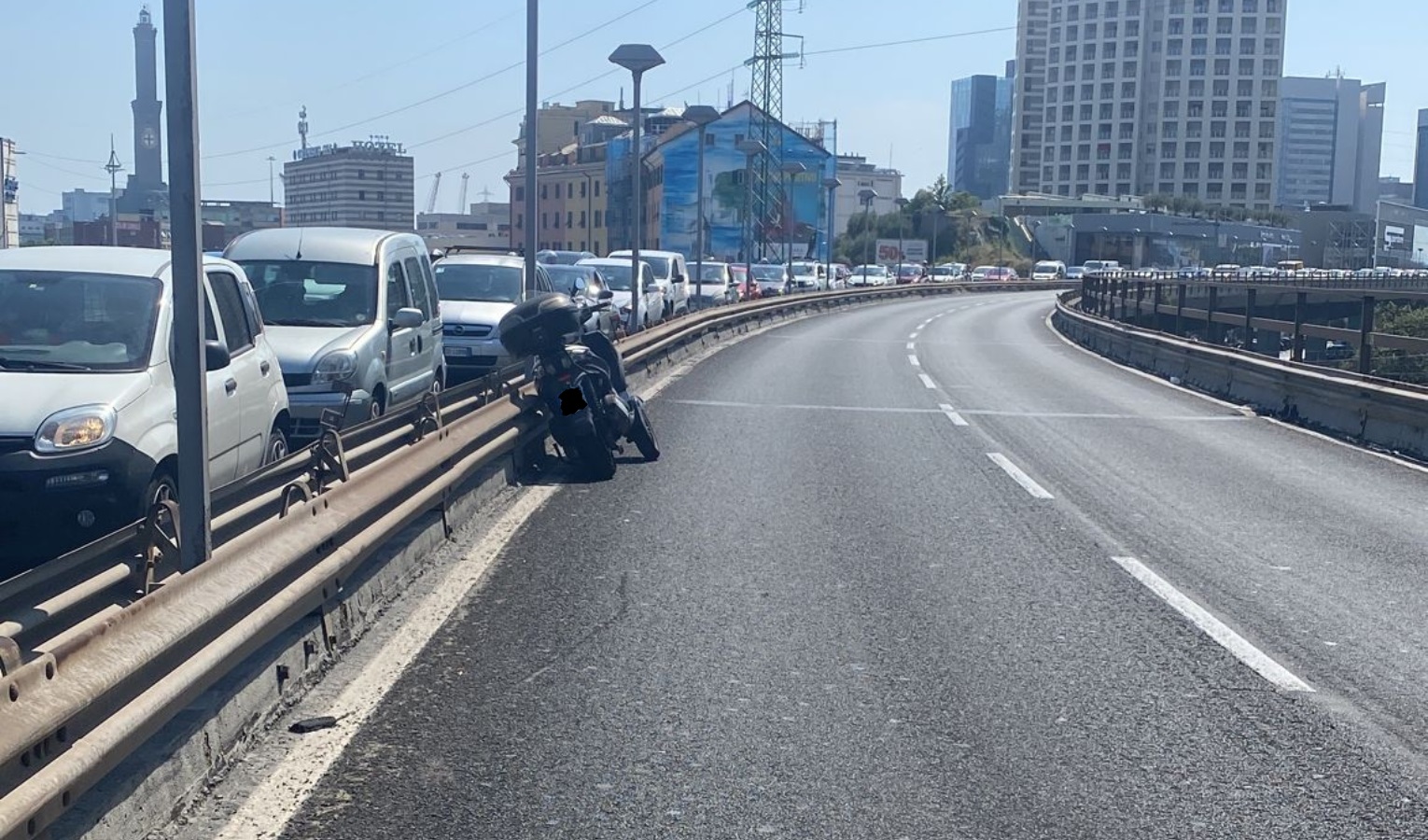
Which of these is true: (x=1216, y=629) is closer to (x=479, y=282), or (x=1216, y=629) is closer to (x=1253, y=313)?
(x=479, y=282)

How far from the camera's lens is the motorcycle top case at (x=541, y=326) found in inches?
441

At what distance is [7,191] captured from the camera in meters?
12.7

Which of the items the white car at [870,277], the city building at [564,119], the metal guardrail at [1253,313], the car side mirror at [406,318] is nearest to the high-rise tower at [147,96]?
the car side mirror at [406,318]

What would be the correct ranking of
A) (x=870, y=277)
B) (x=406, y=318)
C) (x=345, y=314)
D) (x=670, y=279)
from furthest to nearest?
(x=870, y=277)
(x=670, y=279)
(x=345, y=314)
(x=406, y=318)

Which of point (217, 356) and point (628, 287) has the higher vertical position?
point (217, 356)

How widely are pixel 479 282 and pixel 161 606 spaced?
1451cm

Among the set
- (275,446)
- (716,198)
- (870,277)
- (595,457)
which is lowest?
(595,457)

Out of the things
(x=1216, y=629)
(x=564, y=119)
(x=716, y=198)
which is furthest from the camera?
(x=564, y=119)

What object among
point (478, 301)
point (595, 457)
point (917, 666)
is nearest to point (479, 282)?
point (478, 301)

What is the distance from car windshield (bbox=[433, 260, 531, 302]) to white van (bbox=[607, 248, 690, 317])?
44.9 ft

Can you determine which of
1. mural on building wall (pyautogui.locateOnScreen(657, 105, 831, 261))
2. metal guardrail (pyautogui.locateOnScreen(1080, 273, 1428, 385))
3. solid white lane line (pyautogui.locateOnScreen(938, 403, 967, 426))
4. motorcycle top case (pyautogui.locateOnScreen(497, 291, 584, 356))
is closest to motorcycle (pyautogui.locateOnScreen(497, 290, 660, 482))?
motorcycle top case (pyautogui.locateOnScreen(497, 291, 584, 356))

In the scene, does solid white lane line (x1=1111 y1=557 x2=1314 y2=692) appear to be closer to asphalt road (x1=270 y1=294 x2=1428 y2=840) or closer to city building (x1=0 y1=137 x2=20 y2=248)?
asphalt road (x1=270 y1=294 x2=1428 y2=840)

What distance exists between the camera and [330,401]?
451 inches

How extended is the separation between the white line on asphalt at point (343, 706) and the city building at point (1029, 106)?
17103 cm
